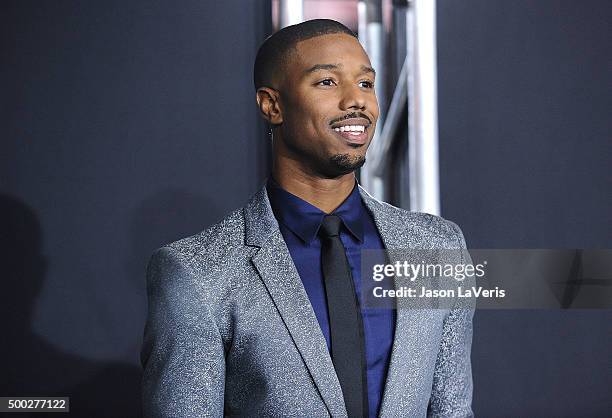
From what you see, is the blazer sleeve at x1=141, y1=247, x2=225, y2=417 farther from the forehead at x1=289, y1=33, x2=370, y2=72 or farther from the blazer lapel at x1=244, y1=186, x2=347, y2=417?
the forehead at x1=289, y1=33, x2=370, y2=72

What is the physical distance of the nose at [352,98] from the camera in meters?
1.63

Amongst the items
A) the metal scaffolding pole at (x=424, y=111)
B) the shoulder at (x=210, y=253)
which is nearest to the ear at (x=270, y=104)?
the shoulder at (x=210, y=253)

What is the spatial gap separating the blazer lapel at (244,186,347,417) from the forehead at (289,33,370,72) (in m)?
0.28

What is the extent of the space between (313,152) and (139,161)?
1037 mm

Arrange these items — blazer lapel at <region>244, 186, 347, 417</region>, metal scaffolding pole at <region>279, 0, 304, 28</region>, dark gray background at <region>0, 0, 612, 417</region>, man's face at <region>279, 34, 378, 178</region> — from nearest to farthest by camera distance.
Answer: blazer lapel at <region>244, 186, 347, 417</region>
man's face at <region>279, 34, 378, 178</region>
dark gray background at <region>0, 0, 612, 417</region>
metal scaffolding pole at <region>279, 0, 304, 28</region>

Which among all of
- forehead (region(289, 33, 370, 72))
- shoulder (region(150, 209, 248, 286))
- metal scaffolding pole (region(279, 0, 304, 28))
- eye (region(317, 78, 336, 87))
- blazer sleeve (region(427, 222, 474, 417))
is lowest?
blazer sleeve (region(427, 222, 474, 417))

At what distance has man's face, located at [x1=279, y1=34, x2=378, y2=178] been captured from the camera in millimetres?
1630

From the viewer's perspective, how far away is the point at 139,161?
2.57m

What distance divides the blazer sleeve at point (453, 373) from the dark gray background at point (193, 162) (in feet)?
2.42

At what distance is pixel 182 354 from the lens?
1551mm

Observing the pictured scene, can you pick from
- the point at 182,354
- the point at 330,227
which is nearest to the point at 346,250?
the point at 330,227

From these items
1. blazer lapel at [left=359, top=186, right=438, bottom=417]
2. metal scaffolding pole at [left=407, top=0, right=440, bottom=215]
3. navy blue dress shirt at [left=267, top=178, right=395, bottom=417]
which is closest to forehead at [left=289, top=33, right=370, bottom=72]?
navy blue dress shirt at [left=267, top=178, right=395, bottom=417]

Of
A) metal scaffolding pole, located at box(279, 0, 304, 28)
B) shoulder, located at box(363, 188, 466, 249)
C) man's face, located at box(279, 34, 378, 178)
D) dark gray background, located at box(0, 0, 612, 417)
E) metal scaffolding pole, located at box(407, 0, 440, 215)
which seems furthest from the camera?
metal scaffolding pole, located at box(279, 0, 304, 28)

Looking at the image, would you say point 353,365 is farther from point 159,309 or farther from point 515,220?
point 515,220
